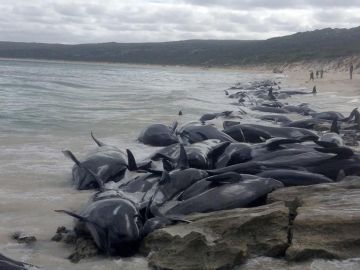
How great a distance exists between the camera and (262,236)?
15.5 feet

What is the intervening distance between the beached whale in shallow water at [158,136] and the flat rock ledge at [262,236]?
18.5 feet

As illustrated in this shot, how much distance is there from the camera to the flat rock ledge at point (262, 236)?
4414 millimetres

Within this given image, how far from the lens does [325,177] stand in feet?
21.5

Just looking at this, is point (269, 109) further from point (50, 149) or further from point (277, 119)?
point (50, 149)

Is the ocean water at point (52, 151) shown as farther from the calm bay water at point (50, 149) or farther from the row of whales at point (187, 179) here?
the row of whales at point (187, 179)

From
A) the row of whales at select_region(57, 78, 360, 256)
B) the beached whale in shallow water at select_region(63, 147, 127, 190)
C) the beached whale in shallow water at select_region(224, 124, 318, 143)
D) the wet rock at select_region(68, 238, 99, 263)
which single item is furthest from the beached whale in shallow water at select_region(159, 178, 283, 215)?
the beached whale in shallow water at select_region(224, 124, 318, 143)

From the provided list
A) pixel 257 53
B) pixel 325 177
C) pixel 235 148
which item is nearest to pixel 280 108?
pixel 235 148

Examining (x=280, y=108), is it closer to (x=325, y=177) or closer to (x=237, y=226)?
(x=325, y=177)

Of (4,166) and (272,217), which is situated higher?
(272,217)

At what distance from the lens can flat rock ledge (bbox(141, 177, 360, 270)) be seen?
14.5ft

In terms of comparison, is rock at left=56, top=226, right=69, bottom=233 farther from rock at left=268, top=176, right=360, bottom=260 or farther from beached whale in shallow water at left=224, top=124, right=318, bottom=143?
beached whale in shallow water at left=224, top=124, right=318, bottom=143

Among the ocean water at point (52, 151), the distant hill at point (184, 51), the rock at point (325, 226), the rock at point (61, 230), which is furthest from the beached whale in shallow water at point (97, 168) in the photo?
the distant hill at point (184, 51)

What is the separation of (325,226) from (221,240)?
891 millimetres

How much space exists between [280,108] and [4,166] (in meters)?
11.3
